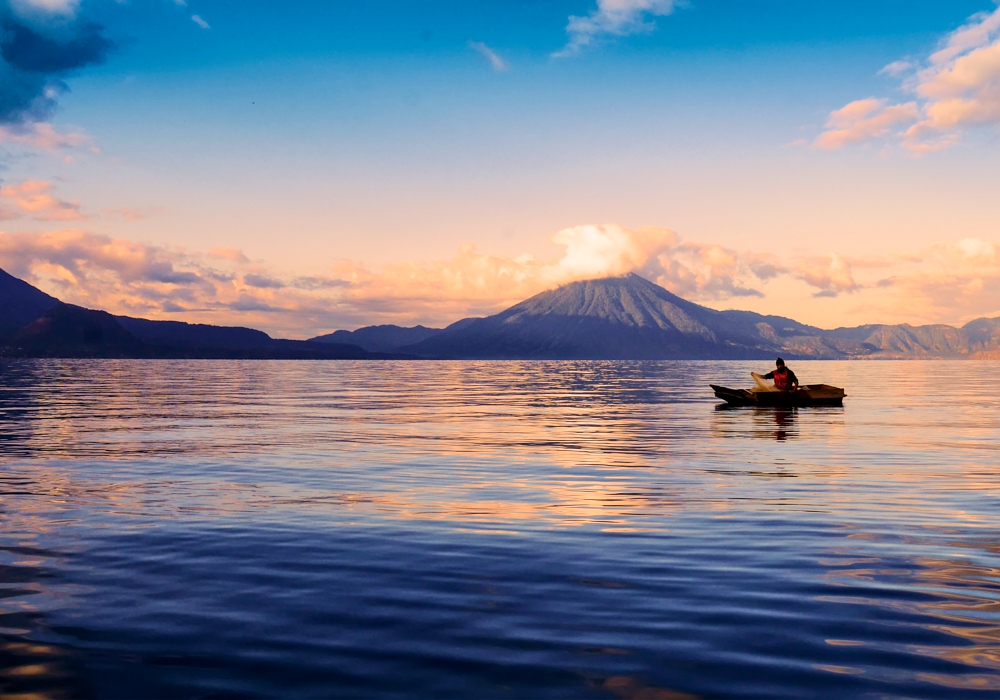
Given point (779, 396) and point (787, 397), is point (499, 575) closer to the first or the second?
point (779, 396)

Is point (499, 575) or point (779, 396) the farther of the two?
point (779, 396)

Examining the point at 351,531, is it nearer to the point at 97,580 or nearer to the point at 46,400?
the point at 97,580

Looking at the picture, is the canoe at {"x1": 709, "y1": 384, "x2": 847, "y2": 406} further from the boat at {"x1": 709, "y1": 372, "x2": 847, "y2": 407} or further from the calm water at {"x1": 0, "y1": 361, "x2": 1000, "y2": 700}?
the calm water at {"x1": 0, "y1": 361, "x2": 1000, "y2": 700}

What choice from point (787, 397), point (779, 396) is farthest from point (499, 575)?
point (787, 397)

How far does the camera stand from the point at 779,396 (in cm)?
4838

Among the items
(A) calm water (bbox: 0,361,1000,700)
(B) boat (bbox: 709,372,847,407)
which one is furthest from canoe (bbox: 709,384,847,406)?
(A) calm water (bbox: 0,361,1000,700)

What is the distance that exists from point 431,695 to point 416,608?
242 centimetres

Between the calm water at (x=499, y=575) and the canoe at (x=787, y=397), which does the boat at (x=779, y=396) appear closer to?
the canoe at (x=787, y=397)

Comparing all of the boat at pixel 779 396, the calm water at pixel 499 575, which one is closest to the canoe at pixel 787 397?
the boat at pixel 779 396

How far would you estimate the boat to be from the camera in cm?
4816

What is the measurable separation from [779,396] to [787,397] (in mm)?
602

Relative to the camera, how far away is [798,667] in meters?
7.18

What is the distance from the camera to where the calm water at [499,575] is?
7.10 meters

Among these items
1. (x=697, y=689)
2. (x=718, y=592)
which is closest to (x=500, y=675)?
(x=697, y=689)
